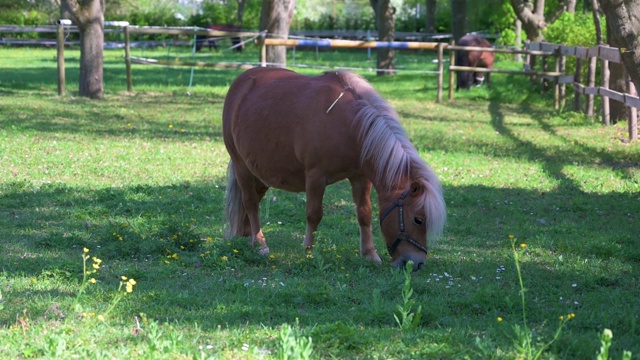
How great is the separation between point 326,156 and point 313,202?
0.43m

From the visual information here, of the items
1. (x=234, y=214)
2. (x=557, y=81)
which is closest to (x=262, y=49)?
(x=557, y=81)

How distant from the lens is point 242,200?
7504mm

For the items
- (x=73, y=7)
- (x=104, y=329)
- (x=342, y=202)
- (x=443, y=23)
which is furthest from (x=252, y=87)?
(x=443, y=23)

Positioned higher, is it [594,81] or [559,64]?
[559,64]

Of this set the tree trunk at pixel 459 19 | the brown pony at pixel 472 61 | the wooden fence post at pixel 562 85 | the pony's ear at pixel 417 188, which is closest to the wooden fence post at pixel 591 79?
the wooden fence post at pixel 562 85

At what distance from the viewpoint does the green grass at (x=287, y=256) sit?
4359mm

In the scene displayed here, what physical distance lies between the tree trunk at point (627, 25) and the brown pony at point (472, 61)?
51.7 feet

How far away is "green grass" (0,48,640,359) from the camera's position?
4359mm

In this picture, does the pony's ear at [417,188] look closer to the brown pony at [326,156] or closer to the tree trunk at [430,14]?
the brown pony at [326,156]

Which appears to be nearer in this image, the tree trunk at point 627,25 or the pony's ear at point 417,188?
the pony's ear at point 417,188

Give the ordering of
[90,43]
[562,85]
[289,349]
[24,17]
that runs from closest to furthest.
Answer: [289,349]
[90,43]
[562,85]
[24,17]

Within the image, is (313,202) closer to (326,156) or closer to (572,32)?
(326,156)

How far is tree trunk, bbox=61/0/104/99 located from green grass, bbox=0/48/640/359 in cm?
417

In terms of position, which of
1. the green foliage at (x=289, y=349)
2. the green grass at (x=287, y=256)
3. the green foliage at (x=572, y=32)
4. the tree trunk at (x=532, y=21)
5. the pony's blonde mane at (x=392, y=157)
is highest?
the tree trunk at (x=532, y=21)
